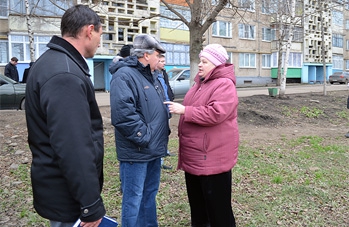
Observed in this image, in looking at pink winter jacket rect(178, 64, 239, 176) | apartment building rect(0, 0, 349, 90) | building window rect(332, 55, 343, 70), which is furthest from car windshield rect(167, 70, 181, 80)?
building window rect(332, 55, 343, 70)

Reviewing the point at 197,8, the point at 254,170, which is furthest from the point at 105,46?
the point at 254,170

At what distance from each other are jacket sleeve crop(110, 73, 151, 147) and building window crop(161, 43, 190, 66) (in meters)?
28.1

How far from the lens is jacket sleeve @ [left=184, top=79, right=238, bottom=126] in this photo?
10.9ft

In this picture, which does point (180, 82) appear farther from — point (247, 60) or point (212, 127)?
point (247, 60)

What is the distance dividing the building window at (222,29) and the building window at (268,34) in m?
5.10

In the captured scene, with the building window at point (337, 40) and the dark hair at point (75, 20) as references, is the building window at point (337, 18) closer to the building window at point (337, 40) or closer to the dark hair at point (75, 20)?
the building window at point (337, 40)

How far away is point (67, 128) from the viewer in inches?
78.1

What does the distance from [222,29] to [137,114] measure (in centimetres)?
3393

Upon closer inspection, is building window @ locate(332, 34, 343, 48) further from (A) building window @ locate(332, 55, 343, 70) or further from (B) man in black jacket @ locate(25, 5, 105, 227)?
(B) man in black jacket @ locate(25, 5, 105, 227)

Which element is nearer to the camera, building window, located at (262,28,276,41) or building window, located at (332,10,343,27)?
building window, located at (262,28,276,41)

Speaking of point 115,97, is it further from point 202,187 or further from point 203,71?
point 202,187

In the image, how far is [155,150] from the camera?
3404mm

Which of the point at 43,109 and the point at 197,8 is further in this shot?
the point at 197,8

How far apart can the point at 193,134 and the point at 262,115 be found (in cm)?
867
